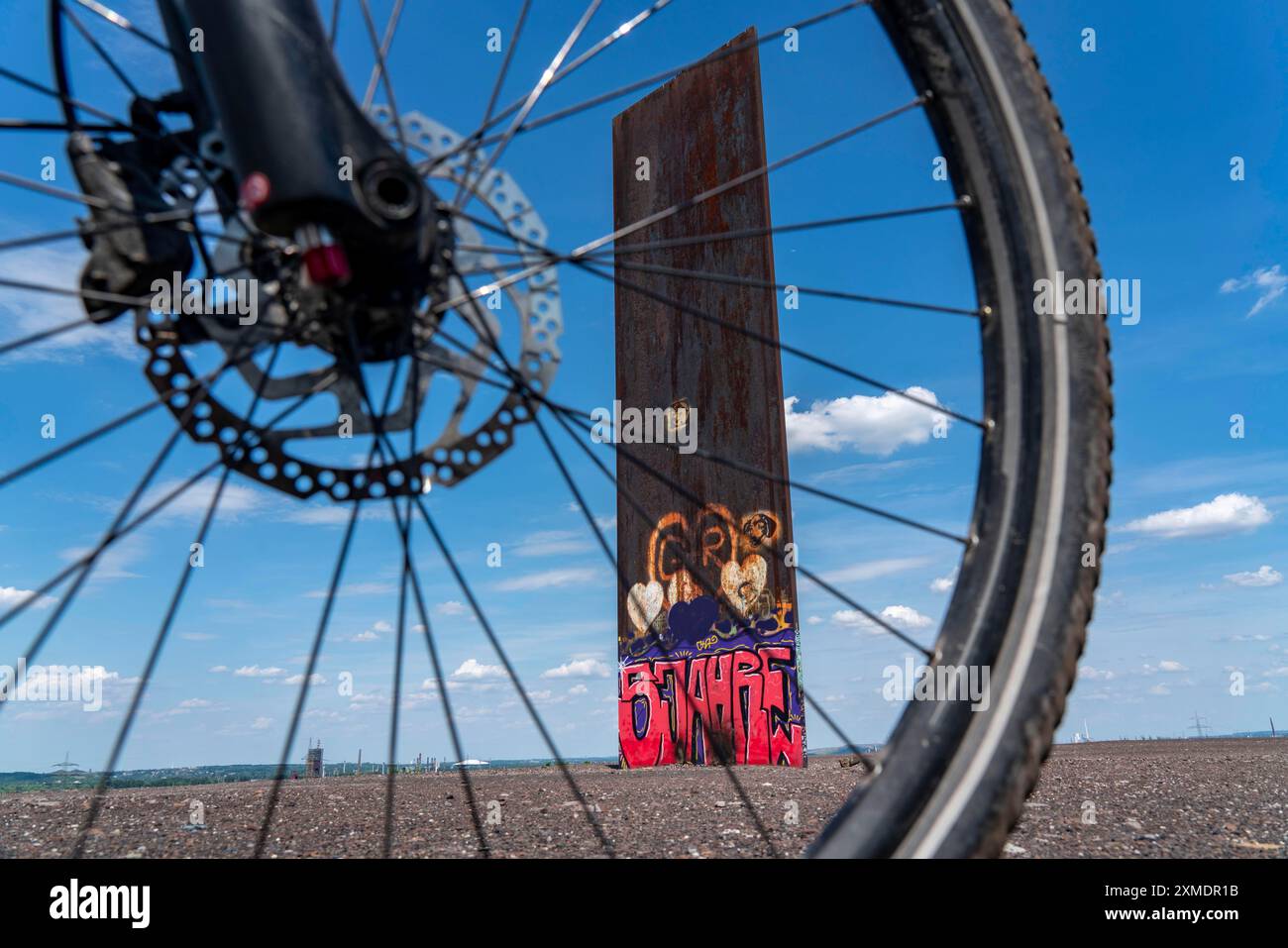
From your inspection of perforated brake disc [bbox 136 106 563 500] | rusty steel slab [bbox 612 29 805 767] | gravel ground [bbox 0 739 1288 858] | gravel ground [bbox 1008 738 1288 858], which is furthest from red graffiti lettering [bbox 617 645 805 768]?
perforated brake disc [bbox 136 106 563 500]

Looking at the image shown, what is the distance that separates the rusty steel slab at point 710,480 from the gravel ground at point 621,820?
148 inches

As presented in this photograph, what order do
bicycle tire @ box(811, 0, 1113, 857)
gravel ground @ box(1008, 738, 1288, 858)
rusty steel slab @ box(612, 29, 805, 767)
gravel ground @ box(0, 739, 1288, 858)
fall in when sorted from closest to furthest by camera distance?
bicycle tire @ box(811, 0, 1113, 857) < gravel ground @ box(1008, 738, 1288, 858) < gravel ground @ box(0, 739, 1288, 858) < rusty steel slab @ box(612, 29, 805, 767)

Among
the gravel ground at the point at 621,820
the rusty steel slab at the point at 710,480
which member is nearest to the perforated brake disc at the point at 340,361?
the gravel ground at the point at 621,820

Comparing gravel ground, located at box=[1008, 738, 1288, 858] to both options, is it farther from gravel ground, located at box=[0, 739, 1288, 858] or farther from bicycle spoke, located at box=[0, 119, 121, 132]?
bicycle spoke, located at box=[0, 119, 121, 132]

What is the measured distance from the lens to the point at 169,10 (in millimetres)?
1552

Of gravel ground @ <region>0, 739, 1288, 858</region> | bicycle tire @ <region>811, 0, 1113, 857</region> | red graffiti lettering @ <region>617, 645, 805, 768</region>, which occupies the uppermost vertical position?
bicycle tire @ <region>811, 0, 1113, 857</region>

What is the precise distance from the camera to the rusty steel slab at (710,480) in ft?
29.2

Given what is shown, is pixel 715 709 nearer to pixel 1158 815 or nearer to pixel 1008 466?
pixel 1158 815

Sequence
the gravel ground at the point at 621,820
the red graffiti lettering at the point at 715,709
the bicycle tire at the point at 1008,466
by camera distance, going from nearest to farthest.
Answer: the bicycle tire at the point at 1008,466
the gravel ground at the point at 621,820
the red graffiti lettering at the point at 715,709

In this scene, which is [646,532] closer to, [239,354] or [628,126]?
[628,126]

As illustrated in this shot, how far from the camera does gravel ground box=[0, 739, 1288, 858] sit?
8.93ft

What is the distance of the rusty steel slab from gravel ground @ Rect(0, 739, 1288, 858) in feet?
12.3

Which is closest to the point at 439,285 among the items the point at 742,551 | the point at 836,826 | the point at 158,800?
the point at 836,826

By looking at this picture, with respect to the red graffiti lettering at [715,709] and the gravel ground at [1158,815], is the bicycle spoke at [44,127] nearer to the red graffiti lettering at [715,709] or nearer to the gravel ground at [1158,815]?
the gravel ground at [1158,815]
